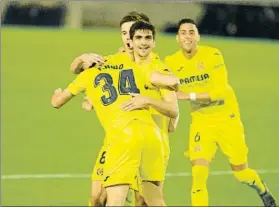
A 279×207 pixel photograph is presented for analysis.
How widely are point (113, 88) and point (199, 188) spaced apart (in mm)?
968

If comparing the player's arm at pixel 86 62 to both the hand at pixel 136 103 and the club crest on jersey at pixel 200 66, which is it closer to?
the hand at pixel 136 103

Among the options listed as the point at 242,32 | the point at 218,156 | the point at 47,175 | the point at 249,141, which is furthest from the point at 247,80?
the point at 47,175

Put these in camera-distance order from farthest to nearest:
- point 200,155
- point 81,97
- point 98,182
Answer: point 81,97 → point 200,155 → point 98,182

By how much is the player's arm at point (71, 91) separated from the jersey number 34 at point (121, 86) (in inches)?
3.7

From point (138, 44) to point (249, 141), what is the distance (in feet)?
7.24

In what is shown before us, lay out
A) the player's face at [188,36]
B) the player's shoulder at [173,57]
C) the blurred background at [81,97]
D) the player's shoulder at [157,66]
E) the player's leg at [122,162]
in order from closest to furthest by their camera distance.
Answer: the player's leg at [122,162] < the player's shoulder at [157,66] < the player's face at [188,36] < the player's shoulder at [173,57] < the blurred background at [81,97]

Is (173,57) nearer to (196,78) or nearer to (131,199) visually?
(196,78)

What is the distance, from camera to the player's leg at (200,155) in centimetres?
346

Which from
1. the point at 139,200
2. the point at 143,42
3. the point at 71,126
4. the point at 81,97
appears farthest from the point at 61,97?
the point at 71,126

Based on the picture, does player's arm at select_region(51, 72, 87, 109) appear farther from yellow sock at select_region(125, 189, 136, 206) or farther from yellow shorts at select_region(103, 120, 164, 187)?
yellow sock at select_region(125, 189, 136, 206)

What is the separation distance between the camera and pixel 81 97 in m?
4.39

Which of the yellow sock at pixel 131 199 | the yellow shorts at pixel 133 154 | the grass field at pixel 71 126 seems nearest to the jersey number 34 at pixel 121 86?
the yellow shorts at pixel 133 154

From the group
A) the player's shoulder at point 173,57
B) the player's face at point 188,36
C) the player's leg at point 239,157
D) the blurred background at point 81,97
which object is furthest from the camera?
the blurred background at point 81,97

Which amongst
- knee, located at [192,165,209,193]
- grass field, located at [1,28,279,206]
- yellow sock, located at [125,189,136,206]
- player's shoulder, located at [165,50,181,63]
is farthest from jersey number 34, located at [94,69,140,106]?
knee, located at [192,165,209,193]
